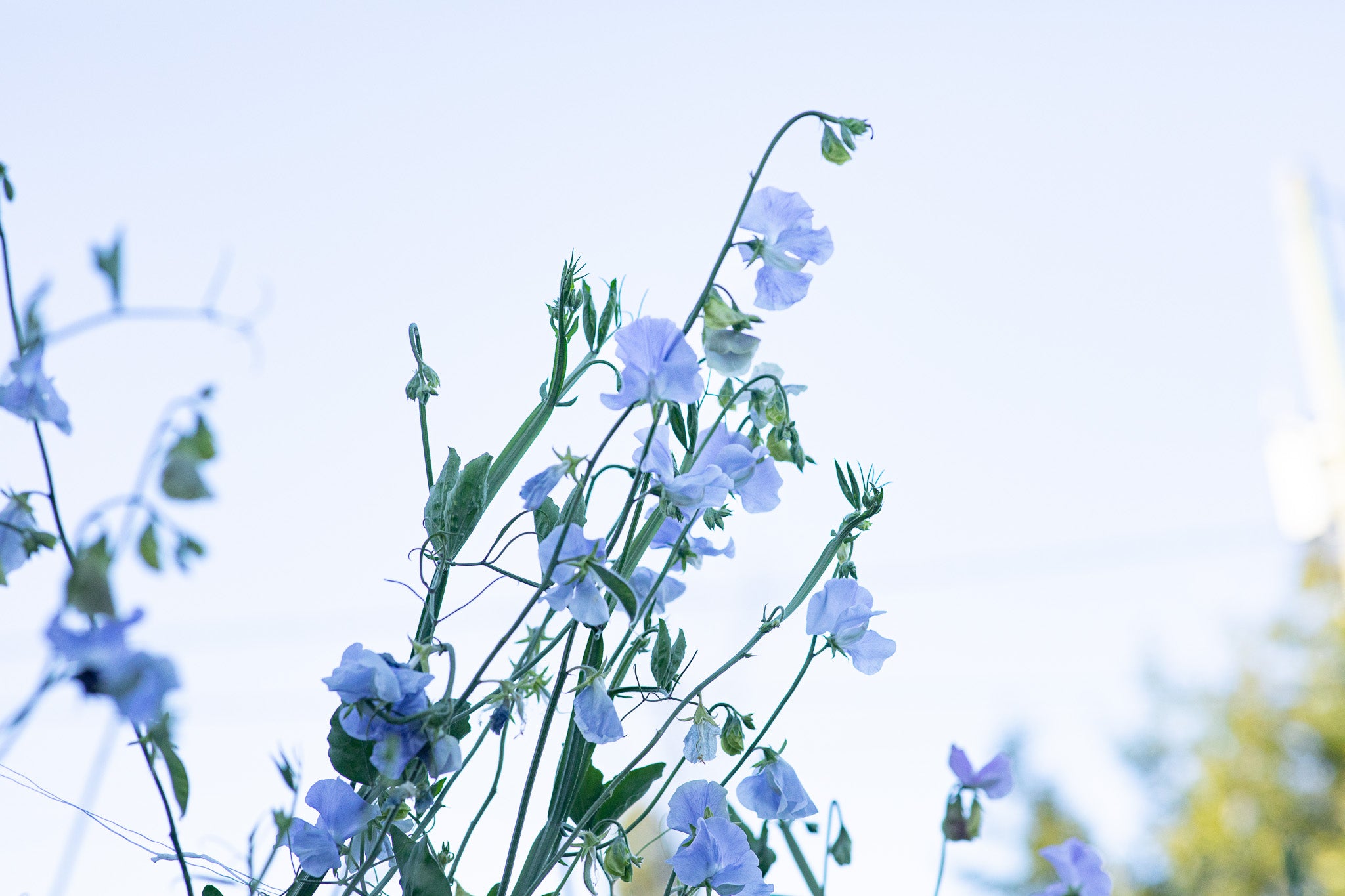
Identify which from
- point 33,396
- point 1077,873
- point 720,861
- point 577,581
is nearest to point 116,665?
point 33,396

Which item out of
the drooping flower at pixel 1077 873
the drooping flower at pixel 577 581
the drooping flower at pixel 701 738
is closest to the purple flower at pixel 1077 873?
the drooping flower at pixel 1077 873

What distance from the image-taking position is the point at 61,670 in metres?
0.27

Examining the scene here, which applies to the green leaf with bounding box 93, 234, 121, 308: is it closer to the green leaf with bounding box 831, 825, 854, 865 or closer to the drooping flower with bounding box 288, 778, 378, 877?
the drooping flower with bounding box 288, 778, 378, 877

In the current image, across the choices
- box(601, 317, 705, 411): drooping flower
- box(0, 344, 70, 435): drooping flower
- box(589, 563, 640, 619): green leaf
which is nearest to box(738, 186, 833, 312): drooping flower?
box(601, 317, 705, 411): drooping flower

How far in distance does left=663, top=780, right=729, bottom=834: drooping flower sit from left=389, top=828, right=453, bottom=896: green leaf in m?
0.14

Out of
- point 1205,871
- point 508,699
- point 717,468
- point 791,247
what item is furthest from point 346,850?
point 1205,871

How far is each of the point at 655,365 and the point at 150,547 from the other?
273 millimetres

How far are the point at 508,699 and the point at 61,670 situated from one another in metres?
0.23

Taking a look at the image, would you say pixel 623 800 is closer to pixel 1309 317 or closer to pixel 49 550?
pixel 49 550

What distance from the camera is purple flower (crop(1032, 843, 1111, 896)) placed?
0.68m

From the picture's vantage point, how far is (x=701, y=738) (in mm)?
553

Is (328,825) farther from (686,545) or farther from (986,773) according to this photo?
(986,773)

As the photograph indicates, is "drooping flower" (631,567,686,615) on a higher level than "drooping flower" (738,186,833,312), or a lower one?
lower

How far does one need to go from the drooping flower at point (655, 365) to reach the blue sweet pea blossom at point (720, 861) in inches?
7.6
